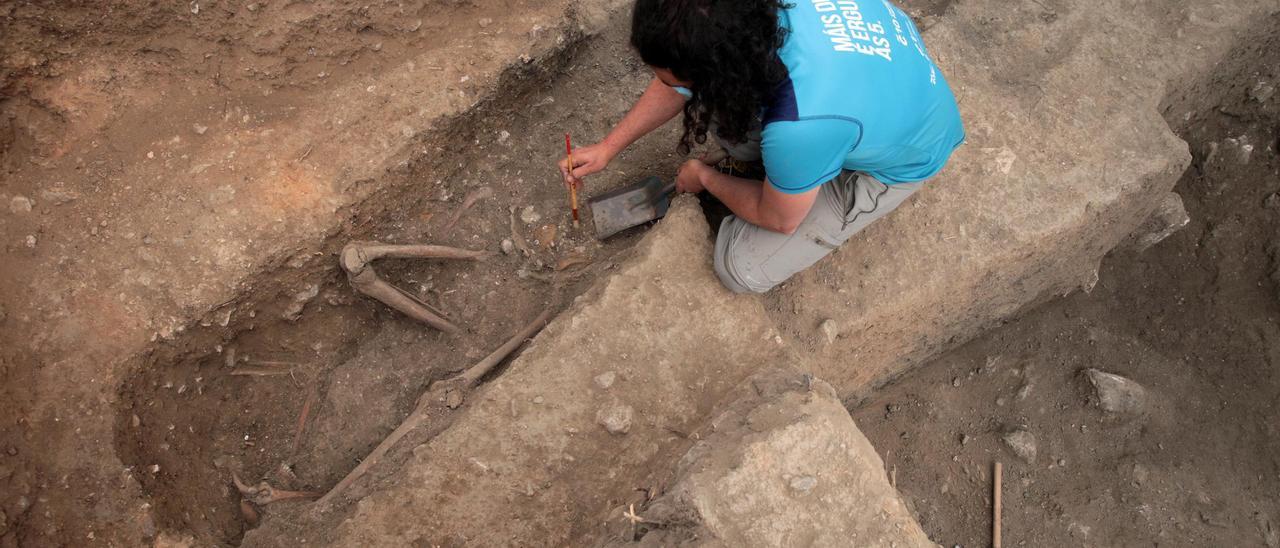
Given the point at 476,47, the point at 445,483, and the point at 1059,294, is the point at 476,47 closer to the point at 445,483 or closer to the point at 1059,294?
the point at 445,483

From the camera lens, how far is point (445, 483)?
7.90 ft

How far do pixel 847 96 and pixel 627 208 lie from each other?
1.15 m

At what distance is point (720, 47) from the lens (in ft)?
5.79

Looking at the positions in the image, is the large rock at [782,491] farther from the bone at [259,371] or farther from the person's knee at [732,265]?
the bone at [259,371]

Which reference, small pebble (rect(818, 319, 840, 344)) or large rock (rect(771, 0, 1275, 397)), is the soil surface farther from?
small pebble (rect(818, 319, 840, 344))

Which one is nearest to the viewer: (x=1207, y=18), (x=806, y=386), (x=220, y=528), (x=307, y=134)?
(x=806, y=386)

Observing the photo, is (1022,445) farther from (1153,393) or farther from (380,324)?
(380,324)

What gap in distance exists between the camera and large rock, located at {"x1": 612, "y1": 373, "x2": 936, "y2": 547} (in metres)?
2.12

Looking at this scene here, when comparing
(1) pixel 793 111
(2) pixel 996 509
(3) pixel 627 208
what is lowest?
(2) pixel 996 509

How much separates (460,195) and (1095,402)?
286 centimetres

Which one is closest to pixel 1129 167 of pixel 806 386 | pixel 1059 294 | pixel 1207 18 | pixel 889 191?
pixel 1059 294

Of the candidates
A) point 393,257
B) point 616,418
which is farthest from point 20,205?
point 616,418

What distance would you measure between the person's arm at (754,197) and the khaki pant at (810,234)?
0.17 ft

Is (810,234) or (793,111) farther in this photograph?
(810,234)
